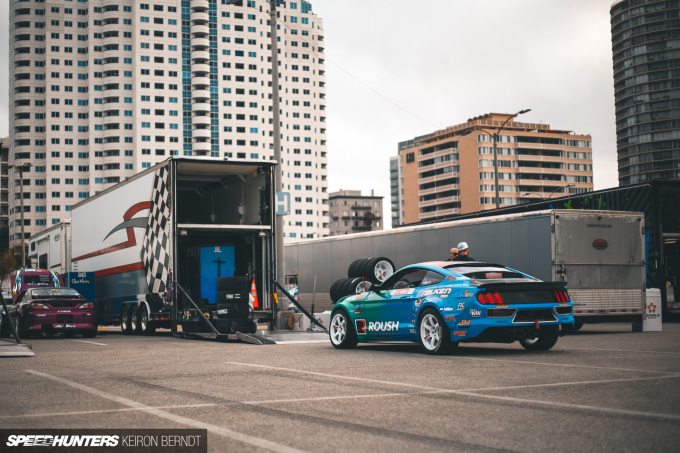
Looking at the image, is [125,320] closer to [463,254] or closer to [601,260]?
[463,254]

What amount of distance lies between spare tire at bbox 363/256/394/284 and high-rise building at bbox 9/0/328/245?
376ft

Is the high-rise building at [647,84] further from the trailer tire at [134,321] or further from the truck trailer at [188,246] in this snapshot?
the trailer tire at [134,321]

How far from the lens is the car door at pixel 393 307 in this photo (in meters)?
12.3

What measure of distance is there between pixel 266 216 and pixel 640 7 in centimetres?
15108

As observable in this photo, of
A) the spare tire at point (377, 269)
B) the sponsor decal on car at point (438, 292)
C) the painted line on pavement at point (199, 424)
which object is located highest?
the spare tire at point (377, 269)

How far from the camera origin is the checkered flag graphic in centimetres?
1758

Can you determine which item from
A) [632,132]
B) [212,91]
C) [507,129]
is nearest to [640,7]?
[632,132]

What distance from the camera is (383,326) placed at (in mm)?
12719

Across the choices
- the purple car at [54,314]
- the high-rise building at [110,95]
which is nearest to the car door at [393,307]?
the purple car at [54,314]

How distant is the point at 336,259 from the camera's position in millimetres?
26391

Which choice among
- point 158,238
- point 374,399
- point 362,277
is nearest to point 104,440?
point 374,399

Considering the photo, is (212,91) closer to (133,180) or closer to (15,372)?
(133,180)

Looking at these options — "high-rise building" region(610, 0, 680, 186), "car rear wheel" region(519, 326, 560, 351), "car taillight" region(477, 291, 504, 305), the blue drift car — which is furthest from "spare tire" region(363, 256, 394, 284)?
"high-rise building" region(610, 0, 680, 186)

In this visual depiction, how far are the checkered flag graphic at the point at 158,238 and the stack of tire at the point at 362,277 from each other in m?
3.69
